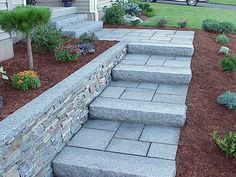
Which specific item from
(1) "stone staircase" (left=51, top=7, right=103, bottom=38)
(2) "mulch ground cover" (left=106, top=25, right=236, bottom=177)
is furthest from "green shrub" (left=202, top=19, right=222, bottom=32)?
(1) "stone staircase" (left=51, top=7, right=103, bottom=38)

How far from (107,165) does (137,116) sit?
34.8 inches

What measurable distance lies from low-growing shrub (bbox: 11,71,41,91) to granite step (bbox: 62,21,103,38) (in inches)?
106

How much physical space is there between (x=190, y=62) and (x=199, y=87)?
0.80 m

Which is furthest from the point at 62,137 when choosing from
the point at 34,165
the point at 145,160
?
the point at 145,160

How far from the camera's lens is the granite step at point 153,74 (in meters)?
4.31

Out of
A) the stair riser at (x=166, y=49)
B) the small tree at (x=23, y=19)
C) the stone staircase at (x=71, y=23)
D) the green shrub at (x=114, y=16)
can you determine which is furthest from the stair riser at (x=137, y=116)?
the green shrub at (x=114, y=16)

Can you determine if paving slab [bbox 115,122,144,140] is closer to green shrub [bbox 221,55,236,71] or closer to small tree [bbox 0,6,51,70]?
small tree [bbox 0,6,51,70]

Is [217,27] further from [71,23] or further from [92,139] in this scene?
[92,139]

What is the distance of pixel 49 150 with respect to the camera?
2.84 metres

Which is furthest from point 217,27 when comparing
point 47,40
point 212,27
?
point 47,40

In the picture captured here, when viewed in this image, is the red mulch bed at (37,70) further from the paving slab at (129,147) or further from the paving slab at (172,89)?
the paving slab at (172,89)

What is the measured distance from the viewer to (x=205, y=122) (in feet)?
11.4

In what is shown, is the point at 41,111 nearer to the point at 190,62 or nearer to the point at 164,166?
the point at 164,166

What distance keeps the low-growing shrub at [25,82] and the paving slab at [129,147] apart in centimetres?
103
